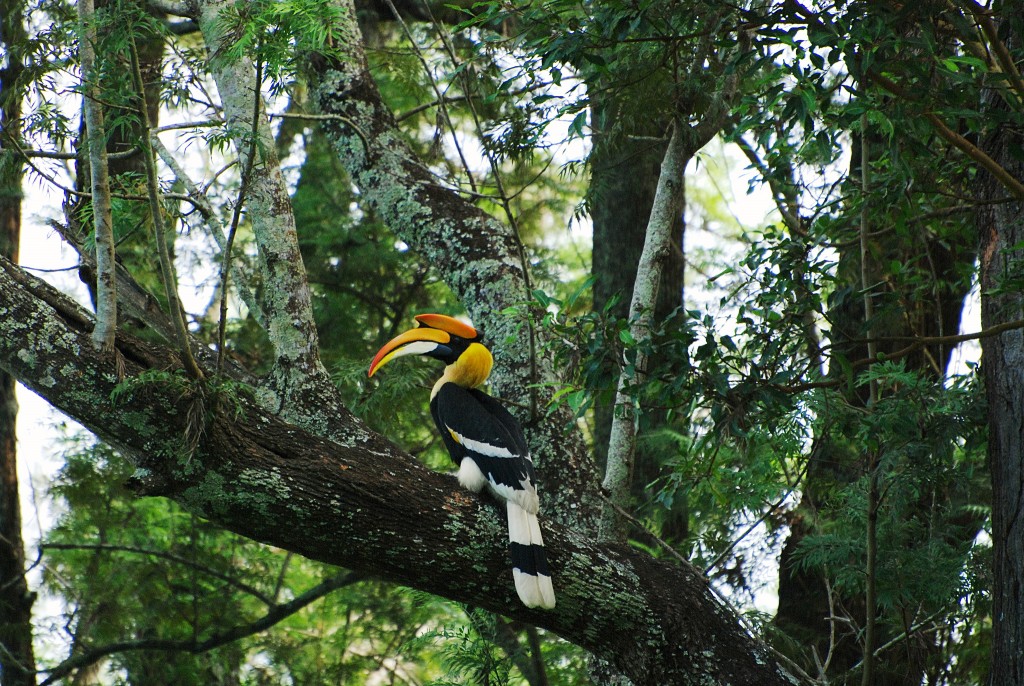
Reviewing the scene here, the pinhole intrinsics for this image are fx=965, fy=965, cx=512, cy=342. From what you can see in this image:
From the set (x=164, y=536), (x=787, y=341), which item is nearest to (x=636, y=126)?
(x=787, y=341)

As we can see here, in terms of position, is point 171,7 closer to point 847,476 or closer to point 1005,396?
point 1005,396

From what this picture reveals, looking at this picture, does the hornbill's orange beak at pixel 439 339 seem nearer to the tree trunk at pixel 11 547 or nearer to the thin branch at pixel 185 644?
the thin branch at pixel 185 644

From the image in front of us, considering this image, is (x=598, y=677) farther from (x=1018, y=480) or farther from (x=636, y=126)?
(x=636, y=126)

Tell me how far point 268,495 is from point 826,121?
5.04 feet

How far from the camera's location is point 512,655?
329 cm

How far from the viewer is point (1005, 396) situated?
235 centimetres

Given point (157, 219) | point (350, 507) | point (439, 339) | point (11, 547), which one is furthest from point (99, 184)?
point (11, 547)

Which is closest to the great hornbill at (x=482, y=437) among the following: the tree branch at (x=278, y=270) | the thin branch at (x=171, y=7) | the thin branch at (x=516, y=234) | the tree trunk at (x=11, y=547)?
the thin branch at (x=516, y=234)

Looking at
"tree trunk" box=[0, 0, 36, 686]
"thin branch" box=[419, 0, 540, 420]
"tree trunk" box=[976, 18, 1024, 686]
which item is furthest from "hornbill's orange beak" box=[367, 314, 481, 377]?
"tree trunk" box=[0, 0, 36, 686]

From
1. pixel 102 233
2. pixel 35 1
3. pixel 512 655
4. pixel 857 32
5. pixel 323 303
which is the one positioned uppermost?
pixel 323 303

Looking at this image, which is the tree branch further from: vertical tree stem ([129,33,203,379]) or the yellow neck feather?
vertical tree stem ([129,33,203,379])

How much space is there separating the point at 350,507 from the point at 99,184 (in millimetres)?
917

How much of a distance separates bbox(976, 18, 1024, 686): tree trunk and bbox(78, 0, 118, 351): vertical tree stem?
6.38 feet

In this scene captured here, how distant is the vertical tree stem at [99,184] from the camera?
2080 millimetres
